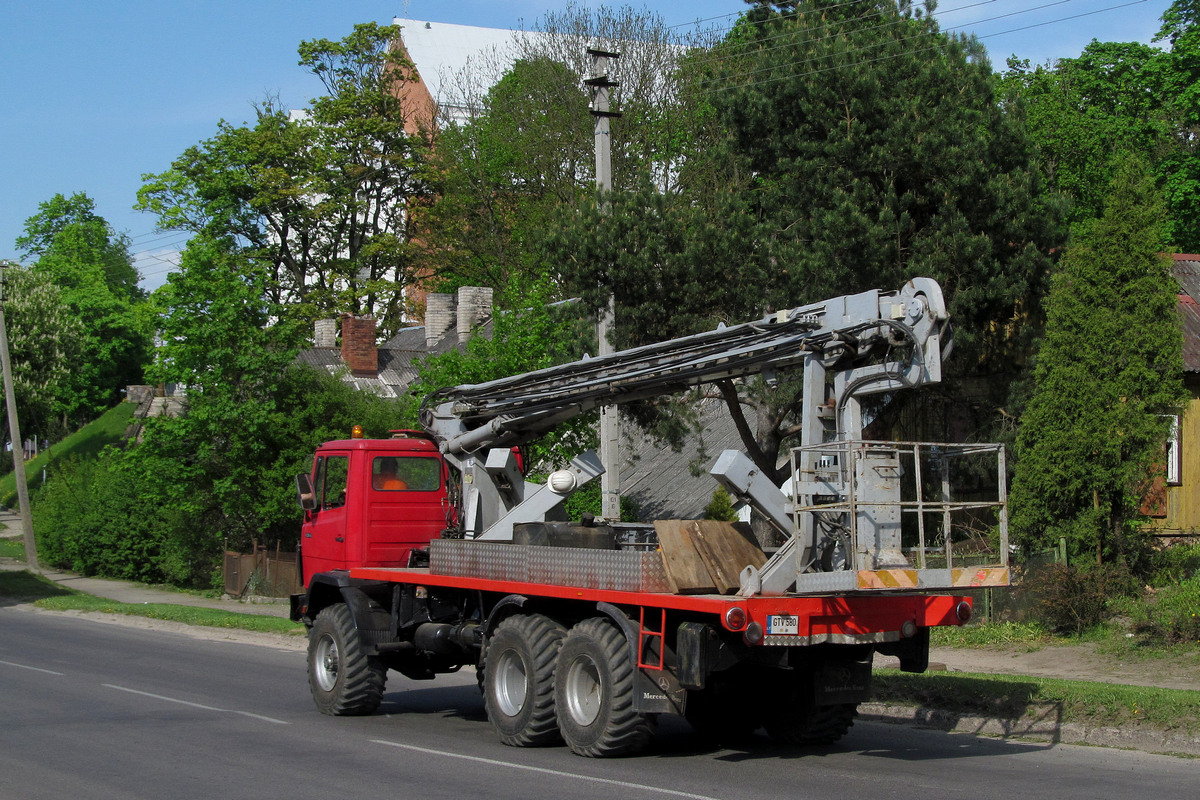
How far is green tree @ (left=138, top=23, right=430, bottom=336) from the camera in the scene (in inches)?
1970

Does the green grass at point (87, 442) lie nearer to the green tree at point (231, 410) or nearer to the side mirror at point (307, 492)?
the green tree at point (231, 410)

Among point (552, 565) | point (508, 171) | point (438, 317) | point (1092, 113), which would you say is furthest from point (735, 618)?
point (438, 317)

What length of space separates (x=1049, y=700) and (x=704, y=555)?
412 cm

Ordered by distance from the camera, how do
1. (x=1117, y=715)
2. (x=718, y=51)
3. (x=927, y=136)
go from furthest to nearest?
(x=718, y=51)
(x=927, y=136)
(x=1117, y=715)

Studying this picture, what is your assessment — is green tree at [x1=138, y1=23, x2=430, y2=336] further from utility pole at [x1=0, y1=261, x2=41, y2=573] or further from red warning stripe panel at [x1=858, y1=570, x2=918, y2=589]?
red warning stripe panel at [x1=858, y1=570, x2=918, y2=589]

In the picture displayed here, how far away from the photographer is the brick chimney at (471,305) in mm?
42438

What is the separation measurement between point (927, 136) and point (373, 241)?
34250 mm

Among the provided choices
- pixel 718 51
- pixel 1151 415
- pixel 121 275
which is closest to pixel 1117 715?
pixel 1151 415

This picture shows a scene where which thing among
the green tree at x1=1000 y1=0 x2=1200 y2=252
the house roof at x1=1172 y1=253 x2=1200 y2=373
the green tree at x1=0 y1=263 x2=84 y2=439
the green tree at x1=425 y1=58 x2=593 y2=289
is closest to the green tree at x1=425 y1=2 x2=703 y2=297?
the green tree at x1=425 y1=58 x2=593 y2=289

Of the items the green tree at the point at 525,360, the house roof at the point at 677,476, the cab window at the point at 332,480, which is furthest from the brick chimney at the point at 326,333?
the cab window at the point at 332,480

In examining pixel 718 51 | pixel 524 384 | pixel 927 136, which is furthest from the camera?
pixel 718 51

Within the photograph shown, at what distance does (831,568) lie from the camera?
952 cm

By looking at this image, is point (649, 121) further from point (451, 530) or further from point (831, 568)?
point (831, 568)

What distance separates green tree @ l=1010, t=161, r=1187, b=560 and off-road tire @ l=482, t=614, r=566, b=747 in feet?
31.0
